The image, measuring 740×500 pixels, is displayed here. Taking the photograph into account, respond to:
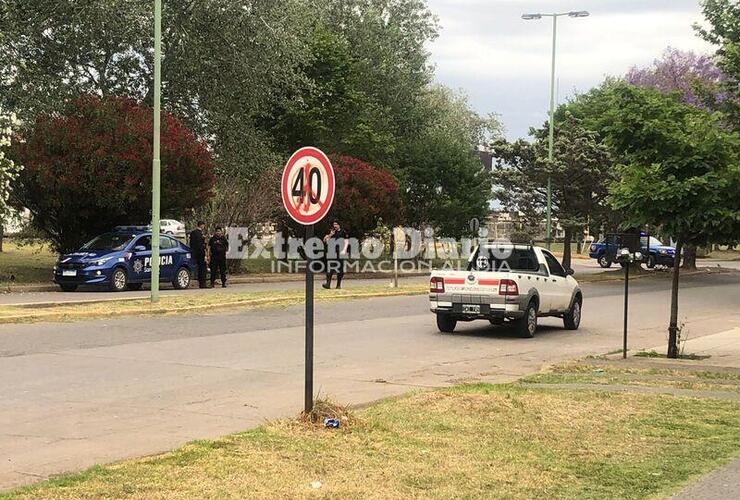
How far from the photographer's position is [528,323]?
661 inches

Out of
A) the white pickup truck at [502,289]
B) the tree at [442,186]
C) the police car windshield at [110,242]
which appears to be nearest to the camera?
the white pickup truck at [502,289]

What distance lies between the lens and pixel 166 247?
2641cm

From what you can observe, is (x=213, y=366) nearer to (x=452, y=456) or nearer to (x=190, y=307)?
(x=452, y=456)

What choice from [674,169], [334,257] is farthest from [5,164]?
[674,169]

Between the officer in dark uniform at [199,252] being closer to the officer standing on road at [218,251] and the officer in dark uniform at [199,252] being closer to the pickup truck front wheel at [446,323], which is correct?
the officer standing on road at [218,251]

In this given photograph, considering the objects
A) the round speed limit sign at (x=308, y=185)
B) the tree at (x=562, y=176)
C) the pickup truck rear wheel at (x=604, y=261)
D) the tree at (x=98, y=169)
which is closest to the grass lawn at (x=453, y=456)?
the round speed limit sign at (x=308, y=185)

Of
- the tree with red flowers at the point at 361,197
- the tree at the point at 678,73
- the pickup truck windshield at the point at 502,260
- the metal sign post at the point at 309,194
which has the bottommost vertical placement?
the pickup truck windshield at the point at 502,260

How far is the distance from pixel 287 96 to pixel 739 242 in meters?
27.6

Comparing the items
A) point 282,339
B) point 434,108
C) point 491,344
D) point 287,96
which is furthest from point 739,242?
point 434,108

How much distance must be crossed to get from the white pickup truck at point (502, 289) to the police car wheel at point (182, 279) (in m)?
11.6

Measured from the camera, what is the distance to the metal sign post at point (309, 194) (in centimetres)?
773

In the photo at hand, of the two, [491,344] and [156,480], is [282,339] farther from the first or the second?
[156,480]

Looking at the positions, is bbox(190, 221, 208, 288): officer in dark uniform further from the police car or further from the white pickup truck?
the white pickup truck

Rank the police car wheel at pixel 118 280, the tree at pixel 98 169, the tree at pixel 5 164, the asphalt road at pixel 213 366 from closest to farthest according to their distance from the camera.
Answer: the asphalt road at pixel 213 366 → the tree at pixel 5 164 → the police car wheel at pixel 118 280 → the tree at pixel 98 169
